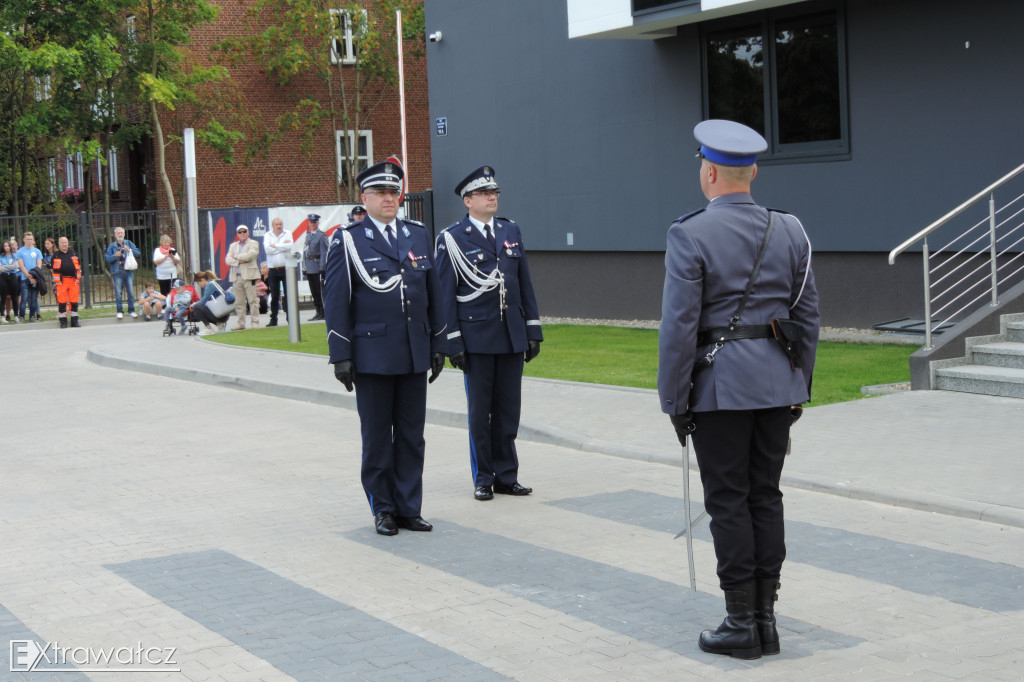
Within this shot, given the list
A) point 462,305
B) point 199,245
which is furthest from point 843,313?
point 199,245

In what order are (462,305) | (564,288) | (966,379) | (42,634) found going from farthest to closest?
(564,288), (966,379), (462,305), (42,634)

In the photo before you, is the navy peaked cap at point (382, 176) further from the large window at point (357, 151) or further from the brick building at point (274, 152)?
the large window at point (357, 151)

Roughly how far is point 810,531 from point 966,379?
5.18 m

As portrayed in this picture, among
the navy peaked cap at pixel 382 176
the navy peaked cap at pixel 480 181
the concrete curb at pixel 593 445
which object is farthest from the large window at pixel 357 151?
the navy peaked cap at pixel 382 176

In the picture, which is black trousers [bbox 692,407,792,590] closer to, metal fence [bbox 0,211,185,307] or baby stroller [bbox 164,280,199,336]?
baby stroller [bbox 164,280,199,336]

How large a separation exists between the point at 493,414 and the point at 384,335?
141cm

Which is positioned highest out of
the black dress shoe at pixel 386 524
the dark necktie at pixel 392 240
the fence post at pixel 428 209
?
the fence post at pixel 428 209

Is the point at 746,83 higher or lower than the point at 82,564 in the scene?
higher

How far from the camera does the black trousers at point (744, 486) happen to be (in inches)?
198

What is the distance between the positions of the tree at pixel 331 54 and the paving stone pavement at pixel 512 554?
27.8m

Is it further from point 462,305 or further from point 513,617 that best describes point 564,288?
point 513,617

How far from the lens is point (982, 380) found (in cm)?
A: 1152

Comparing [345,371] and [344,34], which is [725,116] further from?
[344,34]

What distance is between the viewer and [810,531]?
7191 millimetres
